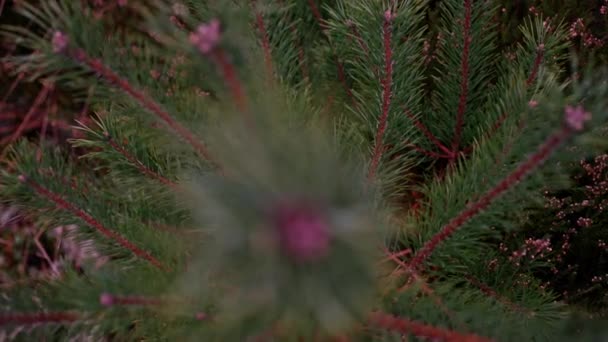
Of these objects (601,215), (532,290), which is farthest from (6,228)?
(601,215)

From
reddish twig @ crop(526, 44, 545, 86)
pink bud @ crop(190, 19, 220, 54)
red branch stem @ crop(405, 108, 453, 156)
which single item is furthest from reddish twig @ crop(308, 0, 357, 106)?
pink bud @ crop(190, 19, 220, 54)

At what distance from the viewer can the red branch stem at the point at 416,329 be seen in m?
0.48

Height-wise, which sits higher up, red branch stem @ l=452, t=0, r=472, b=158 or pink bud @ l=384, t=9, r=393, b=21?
pink bud @ l=384, t=9, r=393, b=21

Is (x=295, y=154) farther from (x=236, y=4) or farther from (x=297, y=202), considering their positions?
(x=236, y=4)

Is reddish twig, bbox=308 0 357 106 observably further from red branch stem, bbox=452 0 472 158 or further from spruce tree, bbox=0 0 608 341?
red branch stem, bbox=452 0 472 158

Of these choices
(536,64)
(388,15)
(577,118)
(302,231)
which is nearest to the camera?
(302,231)

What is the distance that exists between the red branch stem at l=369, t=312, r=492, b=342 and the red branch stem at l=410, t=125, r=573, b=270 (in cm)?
12

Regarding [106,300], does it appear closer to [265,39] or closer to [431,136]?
[265,39]

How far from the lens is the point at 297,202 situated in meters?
0.30

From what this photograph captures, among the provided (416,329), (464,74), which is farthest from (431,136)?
(416,329)

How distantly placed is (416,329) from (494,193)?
154mm

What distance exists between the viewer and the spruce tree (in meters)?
0.30

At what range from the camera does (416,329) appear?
19.0 inches

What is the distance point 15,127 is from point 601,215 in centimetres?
157
